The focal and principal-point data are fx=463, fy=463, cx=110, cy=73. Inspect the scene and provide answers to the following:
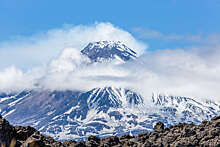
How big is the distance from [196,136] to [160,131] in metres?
5.61

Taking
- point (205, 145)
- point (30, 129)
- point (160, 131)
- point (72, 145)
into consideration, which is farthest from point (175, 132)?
point (30, 129)

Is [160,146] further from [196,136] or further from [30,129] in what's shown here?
[30,129]

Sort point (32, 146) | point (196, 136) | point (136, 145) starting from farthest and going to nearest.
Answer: point (136, 145), point (196, 136), point (32, 146)

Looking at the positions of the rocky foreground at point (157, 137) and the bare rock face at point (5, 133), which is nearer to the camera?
the bare rock face at point (5, 133)

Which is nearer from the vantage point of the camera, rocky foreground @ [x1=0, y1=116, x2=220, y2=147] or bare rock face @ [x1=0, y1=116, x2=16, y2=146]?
bare rock face @ [x1=0, y1=116, x2=16, y2=146]

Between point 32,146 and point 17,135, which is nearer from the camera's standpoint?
point 32,146

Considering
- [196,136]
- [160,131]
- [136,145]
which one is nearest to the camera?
[196,136]

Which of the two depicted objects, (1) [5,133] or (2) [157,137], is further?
(2) [157,137]

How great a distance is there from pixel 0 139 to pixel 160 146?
40.1 ft

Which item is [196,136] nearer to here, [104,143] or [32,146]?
[104,143]

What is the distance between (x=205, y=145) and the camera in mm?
33969

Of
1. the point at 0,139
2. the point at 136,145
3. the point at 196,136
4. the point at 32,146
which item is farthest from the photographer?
the point at 136,145

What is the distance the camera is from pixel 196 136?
35.4m

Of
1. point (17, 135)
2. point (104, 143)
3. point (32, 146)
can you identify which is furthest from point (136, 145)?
point (32, 146)
